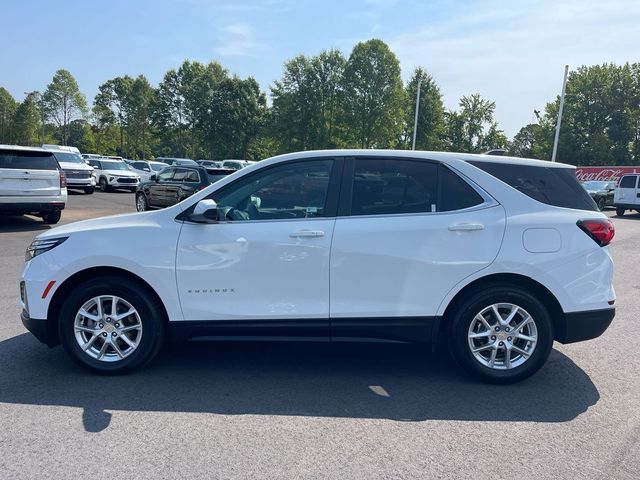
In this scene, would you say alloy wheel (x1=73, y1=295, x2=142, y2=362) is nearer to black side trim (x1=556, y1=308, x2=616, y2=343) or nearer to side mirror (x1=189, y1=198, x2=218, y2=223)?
side mirror (x1=189, y1=198, x2=218, y2=223)

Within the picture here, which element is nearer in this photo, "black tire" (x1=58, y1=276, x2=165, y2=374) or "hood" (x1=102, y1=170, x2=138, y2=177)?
"black tire" (x1=58, y1=276, x2=165, y2=374)

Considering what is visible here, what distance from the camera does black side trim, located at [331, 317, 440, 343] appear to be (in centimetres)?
410

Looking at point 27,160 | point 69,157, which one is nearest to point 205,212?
point 27,160

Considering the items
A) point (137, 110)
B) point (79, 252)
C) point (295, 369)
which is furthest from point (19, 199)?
point (137, 110)

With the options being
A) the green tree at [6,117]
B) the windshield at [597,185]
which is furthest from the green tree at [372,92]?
the green tree at [6,117]

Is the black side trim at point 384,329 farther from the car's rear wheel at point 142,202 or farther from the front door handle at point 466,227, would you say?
the car's rear wheel at point 142,202

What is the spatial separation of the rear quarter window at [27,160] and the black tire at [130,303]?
31.0ft

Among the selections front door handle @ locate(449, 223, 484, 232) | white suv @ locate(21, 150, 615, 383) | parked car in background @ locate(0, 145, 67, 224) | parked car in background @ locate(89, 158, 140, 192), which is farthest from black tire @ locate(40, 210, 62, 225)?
parked car in background @ locate(89, 158, 140, 192)

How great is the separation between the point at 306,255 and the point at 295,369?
1.09m

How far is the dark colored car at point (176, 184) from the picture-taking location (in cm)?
1554

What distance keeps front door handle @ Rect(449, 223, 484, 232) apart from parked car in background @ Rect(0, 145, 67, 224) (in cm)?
1124

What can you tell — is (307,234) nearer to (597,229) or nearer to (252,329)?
(252,329)

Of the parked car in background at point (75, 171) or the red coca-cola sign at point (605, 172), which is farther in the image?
the red coca-cola sign at point (605, 172)

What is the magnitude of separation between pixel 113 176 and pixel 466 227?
89.7 feet
